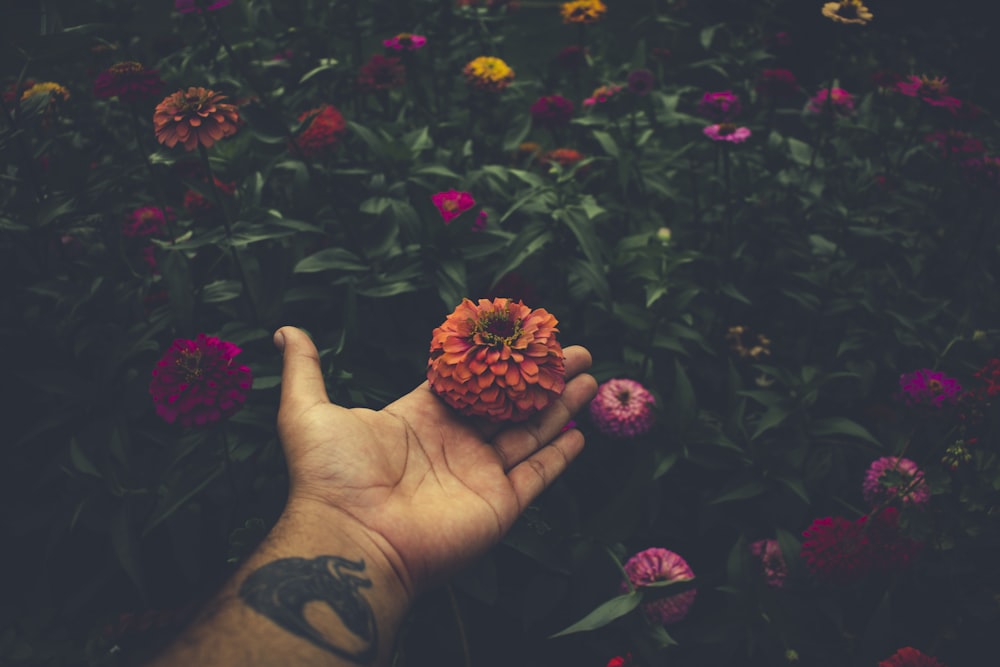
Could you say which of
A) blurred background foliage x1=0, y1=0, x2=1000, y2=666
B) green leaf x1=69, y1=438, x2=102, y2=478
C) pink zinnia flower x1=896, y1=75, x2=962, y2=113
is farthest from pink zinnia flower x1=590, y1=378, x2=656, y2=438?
pink zinnia flower x1=896, y1=75, x2=962, y2=113

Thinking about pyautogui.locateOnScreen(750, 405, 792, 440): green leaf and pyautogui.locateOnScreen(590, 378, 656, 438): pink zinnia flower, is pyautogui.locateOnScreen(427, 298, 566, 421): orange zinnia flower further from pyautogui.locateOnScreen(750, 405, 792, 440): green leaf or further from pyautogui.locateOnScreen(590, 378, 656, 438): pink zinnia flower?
pyautogui.locateOnScreen(750, 405, 792, 440): green leaf

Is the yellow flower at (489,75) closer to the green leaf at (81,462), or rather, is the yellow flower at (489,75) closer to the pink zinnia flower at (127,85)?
the pink zinnia flower at (127,85)

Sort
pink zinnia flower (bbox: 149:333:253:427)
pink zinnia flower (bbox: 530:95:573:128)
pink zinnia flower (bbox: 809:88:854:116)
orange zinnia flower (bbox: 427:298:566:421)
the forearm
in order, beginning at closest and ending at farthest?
the forearm, pink zinnia flower (bbox: 149:333:253:427), orange zinnia flower (bbox: 427:298:566:421), pink zinnia flower (bbox: 530:95:573:128), pink zinnia flower (bbox: 809:88:854:116)

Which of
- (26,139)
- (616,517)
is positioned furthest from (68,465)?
(616,517)

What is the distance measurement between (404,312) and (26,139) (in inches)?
44.0

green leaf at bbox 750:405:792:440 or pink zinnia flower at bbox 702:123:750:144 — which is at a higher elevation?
pink zinnia flower at bbox 702:123:750:144

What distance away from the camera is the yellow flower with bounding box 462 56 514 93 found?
2350mm

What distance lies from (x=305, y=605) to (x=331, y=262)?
2.93 ft

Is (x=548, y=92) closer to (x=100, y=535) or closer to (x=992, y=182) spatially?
(x=992, y=182)

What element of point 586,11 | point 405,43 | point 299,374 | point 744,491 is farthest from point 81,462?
point 586,11

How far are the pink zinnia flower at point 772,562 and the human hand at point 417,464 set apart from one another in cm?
60

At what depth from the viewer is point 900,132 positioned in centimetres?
243

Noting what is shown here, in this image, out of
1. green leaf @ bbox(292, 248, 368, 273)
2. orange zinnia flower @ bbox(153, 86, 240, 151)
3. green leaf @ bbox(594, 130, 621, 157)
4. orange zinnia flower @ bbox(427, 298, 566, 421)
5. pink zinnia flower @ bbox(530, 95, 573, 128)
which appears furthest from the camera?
pink zinnia flower @ bbox(530, 95, 573, 128)

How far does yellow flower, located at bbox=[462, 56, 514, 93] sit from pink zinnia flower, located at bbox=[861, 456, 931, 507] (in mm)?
1766
